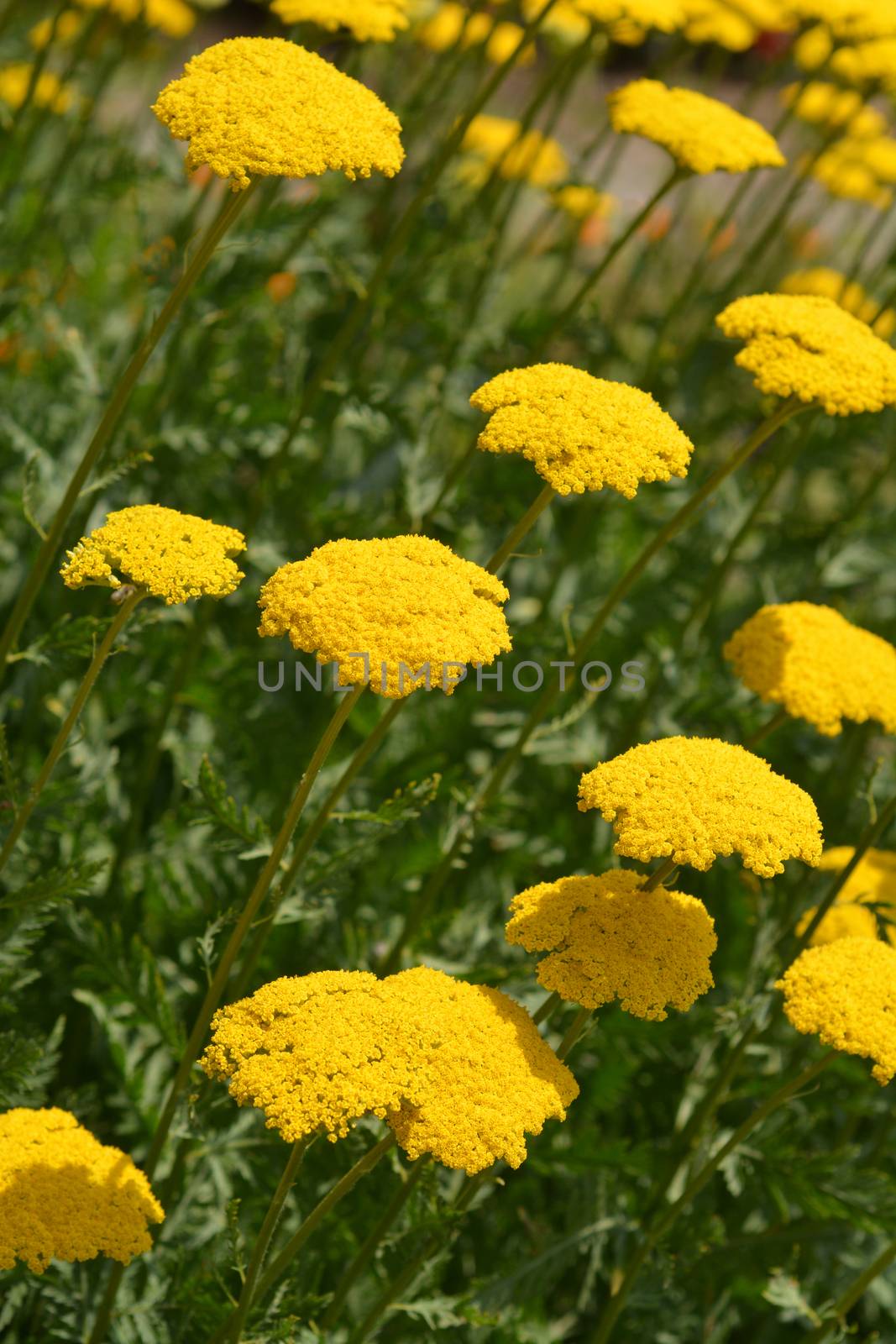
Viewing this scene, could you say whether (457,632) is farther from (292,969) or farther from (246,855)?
(292,969)

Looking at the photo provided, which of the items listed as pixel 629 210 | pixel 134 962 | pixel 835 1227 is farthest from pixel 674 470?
pixel 629 210

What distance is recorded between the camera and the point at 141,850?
3.83 metres

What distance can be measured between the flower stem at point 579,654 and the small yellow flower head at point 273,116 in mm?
795

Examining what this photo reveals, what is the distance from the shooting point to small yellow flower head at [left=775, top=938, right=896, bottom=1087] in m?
2.33

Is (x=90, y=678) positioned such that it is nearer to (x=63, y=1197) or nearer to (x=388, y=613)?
(x=388, y=613)

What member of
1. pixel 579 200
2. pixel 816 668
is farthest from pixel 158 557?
pixel 579 200

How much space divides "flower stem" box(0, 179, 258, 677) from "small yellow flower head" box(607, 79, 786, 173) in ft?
3.93

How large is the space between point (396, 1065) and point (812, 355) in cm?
155

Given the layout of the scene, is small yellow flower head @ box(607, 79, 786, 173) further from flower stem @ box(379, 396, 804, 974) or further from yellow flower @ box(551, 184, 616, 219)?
flower stem @ box(379, 396, 804, 974)

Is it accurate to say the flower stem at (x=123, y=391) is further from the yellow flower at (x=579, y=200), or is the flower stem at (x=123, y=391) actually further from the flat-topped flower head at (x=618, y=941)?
the yellow flower at (x=579, y=200)

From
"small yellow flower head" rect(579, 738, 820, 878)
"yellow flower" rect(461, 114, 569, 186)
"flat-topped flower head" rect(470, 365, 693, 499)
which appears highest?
"flat-topped flower head" rect(470, 365, 693, 499)

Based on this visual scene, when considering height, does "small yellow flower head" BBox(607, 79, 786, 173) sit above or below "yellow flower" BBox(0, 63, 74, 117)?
above

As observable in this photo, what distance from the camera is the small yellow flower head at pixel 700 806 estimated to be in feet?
7.04

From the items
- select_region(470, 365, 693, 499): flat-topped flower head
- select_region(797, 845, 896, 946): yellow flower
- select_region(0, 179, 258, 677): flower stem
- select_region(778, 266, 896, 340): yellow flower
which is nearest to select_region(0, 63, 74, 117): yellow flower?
select_region(778, 266, 896, 340): yellow flower
